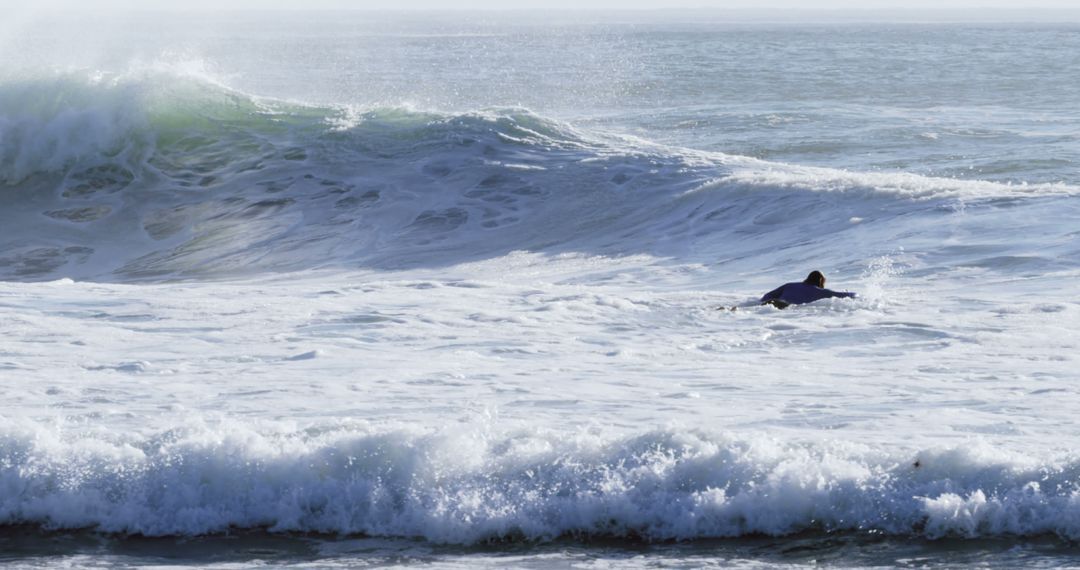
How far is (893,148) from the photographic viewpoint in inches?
967

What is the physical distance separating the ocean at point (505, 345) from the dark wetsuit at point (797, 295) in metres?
0.13

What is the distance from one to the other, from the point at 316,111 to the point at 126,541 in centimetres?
1802

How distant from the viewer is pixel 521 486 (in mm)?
6383

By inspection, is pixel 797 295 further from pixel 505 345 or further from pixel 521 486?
pixel 521 486

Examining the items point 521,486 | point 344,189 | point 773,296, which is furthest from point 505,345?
point 344,189

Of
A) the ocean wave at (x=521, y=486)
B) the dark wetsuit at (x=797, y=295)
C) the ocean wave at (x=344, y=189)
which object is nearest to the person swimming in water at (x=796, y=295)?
the dark wetsuit at (x=797, y=295)

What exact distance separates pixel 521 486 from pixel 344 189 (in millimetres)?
13846

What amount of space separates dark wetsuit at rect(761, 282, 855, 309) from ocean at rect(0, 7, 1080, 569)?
0.41 feet

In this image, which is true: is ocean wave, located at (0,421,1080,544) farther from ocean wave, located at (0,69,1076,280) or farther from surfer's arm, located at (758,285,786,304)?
ocean wave, located at (0,69,1076,280)

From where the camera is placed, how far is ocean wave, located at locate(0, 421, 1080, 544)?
6.09 m

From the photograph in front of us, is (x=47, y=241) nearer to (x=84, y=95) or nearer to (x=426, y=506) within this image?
(x=84, y=95)

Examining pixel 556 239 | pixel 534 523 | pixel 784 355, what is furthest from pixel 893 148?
pixel 534 523

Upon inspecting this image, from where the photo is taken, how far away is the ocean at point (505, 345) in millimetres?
6137

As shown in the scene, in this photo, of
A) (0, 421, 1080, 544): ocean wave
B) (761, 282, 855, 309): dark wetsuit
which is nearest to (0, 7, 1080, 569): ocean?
(0, 421, 1080, 544): ocean wave
